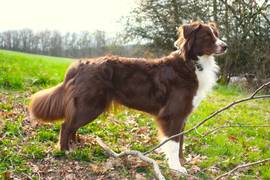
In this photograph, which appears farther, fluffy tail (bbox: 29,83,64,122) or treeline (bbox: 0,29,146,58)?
treeline (bbox: 0,29,146,58)

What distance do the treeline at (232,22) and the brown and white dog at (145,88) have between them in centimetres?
1026

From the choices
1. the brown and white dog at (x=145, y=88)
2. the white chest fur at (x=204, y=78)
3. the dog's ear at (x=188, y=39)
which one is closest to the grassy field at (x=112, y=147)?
the brown and white dog at (x=145, y=88)

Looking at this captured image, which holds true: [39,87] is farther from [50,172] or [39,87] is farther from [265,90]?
[265,90]

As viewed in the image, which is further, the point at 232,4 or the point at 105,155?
the point at 232,4

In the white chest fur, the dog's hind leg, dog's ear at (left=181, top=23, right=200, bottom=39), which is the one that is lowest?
the dog's hind leg

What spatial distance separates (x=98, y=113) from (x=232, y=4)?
12.5m

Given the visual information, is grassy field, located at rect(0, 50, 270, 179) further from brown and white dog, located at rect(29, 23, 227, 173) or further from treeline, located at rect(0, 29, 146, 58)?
treeline, located at rect(0, 29, 146, 58)

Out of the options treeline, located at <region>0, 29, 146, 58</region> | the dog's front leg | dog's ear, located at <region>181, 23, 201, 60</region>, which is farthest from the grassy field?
treeline, located at <region>0, 29, 146, 58</region>

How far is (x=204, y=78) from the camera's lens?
585cm

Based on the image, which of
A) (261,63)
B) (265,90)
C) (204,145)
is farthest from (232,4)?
(204,145)

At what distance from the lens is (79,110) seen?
18.4 ft

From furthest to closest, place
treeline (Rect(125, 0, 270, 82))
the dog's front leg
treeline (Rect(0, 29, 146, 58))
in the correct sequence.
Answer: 1. treeline (Rect(0, 29, 146, 58))
2. treeline (Rect(125, 0, 270, 82))
3. the dog's front leg

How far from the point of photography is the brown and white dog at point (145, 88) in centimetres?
560

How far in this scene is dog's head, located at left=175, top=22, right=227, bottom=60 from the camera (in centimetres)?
584
